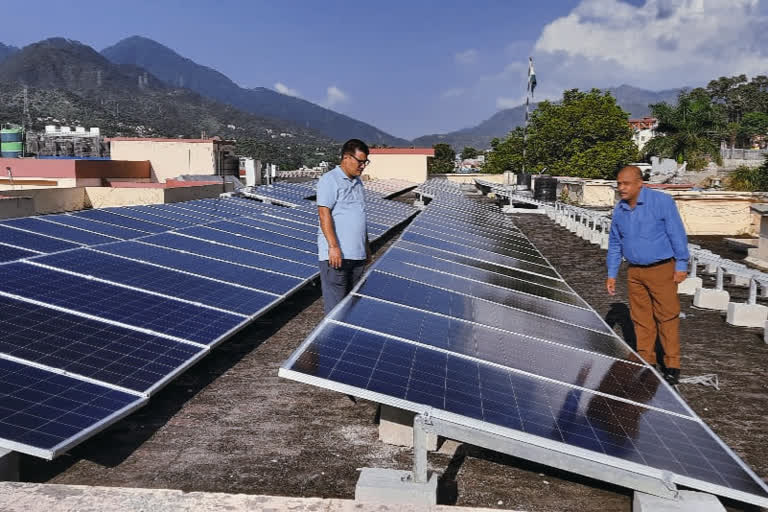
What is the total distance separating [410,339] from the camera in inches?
205

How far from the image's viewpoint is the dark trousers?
23.0ft

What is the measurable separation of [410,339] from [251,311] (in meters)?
2.81

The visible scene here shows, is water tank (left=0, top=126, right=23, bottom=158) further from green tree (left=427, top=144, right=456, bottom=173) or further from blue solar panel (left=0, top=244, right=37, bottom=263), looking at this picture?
green tree (left=427, top=144, right=456, bottom=173)

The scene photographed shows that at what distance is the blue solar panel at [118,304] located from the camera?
20.7 feet

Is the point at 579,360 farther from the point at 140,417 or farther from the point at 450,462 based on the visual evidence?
the point at 140,417

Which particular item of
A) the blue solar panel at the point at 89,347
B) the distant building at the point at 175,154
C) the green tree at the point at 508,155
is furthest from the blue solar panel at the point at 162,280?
the green tree at the point at 508,155

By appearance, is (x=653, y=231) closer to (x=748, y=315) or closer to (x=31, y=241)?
(x=748, y=315)

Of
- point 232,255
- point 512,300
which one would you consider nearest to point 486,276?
point 512,300

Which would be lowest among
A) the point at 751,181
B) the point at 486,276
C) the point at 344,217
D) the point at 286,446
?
the point at 286,446

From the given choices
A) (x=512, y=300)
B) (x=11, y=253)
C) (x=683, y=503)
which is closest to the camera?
(x=683, y=503)

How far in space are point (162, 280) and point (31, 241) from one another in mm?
3919

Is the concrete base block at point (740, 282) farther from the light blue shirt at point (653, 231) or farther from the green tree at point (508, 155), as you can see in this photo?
the green tree at point (508, 155)

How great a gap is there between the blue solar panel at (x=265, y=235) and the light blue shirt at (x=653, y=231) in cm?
620

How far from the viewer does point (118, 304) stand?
Answer: 21.9 feet
